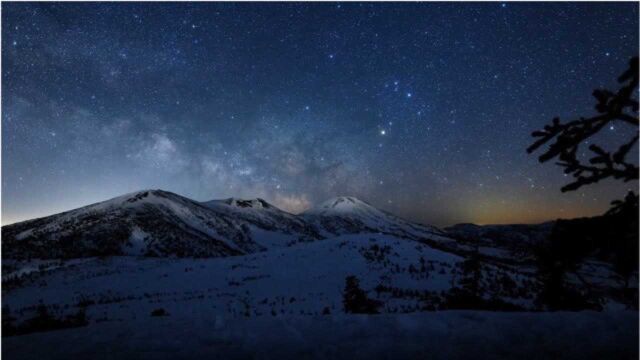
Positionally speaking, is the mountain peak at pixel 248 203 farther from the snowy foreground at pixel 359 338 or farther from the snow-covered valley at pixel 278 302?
the snowy foreground at pixel 359 338

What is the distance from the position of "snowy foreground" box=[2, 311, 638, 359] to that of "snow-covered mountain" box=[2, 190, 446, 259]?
48.1 meters

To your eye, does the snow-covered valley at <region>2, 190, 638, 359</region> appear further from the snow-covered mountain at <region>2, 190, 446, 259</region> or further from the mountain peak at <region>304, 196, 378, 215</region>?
the mountain peak at <region>304, 196, 378, 215</region>

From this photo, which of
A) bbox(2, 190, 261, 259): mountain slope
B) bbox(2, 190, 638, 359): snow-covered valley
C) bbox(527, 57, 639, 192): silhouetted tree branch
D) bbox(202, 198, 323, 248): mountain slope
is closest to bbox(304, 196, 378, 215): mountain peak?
bbox(202, 198, 323, 248): mountain slope

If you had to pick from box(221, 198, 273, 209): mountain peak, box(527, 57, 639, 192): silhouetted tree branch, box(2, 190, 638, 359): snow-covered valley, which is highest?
box(221, 198, 273, 209): mountain peak

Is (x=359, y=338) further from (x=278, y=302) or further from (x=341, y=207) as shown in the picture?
(x=341, y=207)

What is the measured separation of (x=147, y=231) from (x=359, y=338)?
207 feet

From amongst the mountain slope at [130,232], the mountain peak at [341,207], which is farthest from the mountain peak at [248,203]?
the mountain peak at [341,207]

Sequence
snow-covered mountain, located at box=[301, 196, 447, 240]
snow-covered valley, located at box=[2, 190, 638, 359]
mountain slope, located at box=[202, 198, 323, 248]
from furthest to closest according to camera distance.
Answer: snow-covered mountain, located at box=[301, 196, 447, 240] < mountain slope, located at box=[202, 198, 323, 248] < snow-covered valley, located at box=[2, 190, 638, 359]

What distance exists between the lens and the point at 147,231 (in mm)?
59562

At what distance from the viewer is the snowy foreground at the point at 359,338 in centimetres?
277

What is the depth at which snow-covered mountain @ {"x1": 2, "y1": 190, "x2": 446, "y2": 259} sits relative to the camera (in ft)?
165

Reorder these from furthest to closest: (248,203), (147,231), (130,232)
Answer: (248,203)
(147,231)
(130,232)

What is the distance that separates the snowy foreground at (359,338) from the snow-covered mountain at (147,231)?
48075 millimetres

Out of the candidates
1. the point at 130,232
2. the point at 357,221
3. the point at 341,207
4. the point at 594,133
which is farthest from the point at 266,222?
the point at 594,133
